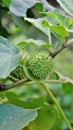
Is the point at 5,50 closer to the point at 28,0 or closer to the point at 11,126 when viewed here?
the point at 11,126

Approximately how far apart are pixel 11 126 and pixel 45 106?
41 cm

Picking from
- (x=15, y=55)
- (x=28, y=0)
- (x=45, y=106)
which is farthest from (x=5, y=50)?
(x=45, y=106)

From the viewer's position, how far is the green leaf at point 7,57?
784 mm

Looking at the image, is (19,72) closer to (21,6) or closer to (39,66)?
(39,66)

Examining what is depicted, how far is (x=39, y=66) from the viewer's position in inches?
34.8

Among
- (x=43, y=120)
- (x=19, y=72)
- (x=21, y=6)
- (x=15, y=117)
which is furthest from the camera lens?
(x=43, y=120)

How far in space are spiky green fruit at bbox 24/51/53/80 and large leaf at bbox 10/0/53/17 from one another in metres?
0.18

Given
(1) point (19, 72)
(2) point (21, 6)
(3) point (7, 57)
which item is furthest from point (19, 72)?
(2) point (21, 6)

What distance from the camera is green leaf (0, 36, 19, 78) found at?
0.78 m

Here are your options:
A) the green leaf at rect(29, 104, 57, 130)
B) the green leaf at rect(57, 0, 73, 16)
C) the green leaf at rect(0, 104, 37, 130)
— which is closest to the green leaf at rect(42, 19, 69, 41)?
the green leaf at rect(57, 0, 73, 16)

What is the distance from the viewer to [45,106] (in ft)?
3.86

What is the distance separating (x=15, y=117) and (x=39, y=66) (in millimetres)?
139

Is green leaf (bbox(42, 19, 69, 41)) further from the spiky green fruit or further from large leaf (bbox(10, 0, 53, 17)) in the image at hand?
large leaf (bbox(10, 0, 53, 17))

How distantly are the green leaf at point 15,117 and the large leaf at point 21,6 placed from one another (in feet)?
0.95
